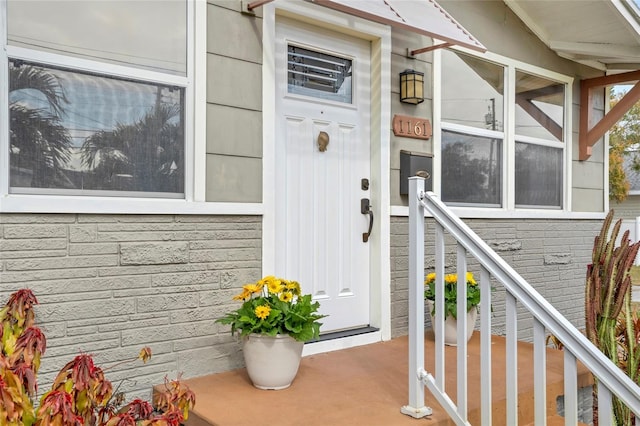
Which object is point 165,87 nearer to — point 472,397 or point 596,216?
point 472,397

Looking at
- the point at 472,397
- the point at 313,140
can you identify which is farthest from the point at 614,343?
the point at 313,140

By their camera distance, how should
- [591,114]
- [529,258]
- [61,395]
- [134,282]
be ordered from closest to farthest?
[61,395], [134,282], [529,258], [591,114]

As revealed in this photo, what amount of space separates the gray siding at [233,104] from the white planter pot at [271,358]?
0.85 meters

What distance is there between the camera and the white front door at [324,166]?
3383 millimetres

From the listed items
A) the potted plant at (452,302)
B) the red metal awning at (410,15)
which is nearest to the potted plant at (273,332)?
the potted plant at (452,302)

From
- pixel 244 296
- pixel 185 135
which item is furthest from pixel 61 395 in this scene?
pixel 185 135

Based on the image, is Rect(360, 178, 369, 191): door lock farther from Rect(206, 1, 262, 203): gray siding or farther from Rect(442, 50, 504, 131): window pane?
Rect(442, 50, 504, 131): window pane

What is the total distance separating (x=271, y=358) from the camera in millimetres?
2662

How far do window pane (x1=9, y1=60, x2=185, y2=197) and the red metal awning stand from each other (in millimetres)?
902

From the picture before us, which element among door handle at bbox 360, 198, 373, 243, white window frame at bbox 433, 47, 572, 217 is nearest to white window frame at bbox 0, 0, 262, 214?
door handle at bbox 360, 198, 373, 243

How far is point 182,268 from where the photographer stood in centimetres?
288

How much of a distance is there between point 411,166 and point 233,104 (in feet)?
4.84

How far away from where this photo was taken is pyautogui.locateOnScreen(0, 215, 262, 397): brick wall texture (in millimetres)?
2461

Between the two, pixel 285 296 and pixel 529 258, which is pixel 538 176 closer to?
pixel 529 258
